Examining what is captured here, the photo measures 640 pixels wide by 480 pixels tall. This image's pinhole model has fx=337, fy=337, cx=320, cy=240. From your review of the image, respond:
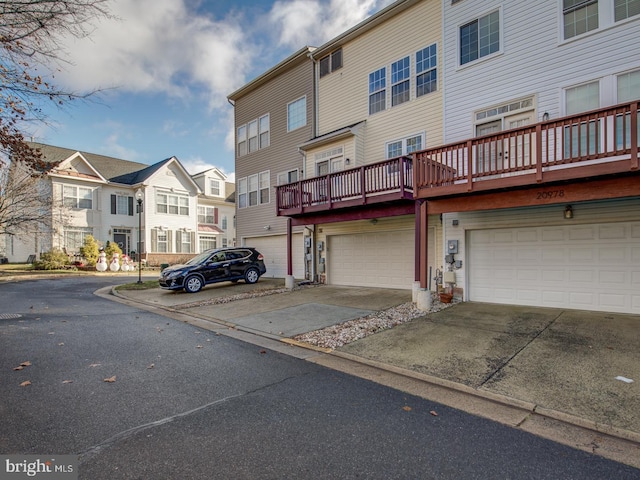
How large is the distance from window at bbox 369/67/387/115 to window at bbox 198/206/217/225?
21.9 meters

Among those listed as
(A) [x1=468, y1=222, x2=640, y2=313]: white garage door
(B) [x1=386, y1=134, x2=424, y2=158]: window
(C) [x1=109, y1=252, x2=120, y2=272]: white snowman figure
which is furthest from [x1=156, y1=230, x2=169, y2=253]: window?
(A) [x1=468, y1=222, x2=640, y2=313]: white garage door

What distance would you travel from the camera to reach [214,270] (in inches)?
509

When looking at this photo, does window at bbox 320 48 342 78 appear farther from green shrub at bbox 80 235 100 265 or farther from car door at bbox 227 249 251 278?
green shrub at bbox 80 235 100 265

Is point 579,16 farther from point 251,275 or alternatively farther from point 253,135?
point 253,135

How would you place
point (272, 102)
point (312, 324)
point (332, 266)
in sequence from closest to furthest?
point (312, 324)
point (332, 266)
point (272, 102)

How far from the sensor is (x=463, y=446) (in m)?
2.92

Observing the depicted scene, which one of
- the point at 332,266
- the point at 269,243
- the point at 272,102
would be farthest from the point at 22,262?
the point at 332,266

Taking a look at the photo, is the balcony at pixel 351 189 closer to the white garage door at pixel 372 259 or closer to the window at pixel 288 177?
the white garage door at pixel 372 259

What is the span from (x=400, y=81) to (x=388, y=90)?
1.76ft

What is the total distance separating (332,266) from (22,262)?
26.9 metres

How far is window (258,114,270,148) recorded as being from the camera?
55.3 ft

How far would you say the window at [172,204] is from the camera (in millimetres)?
26391

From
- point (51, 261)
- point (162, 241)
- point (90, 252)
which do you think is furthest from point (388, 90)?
point (51, 261)

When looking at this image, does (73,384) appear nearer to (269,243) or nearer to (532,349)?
(532,349)
